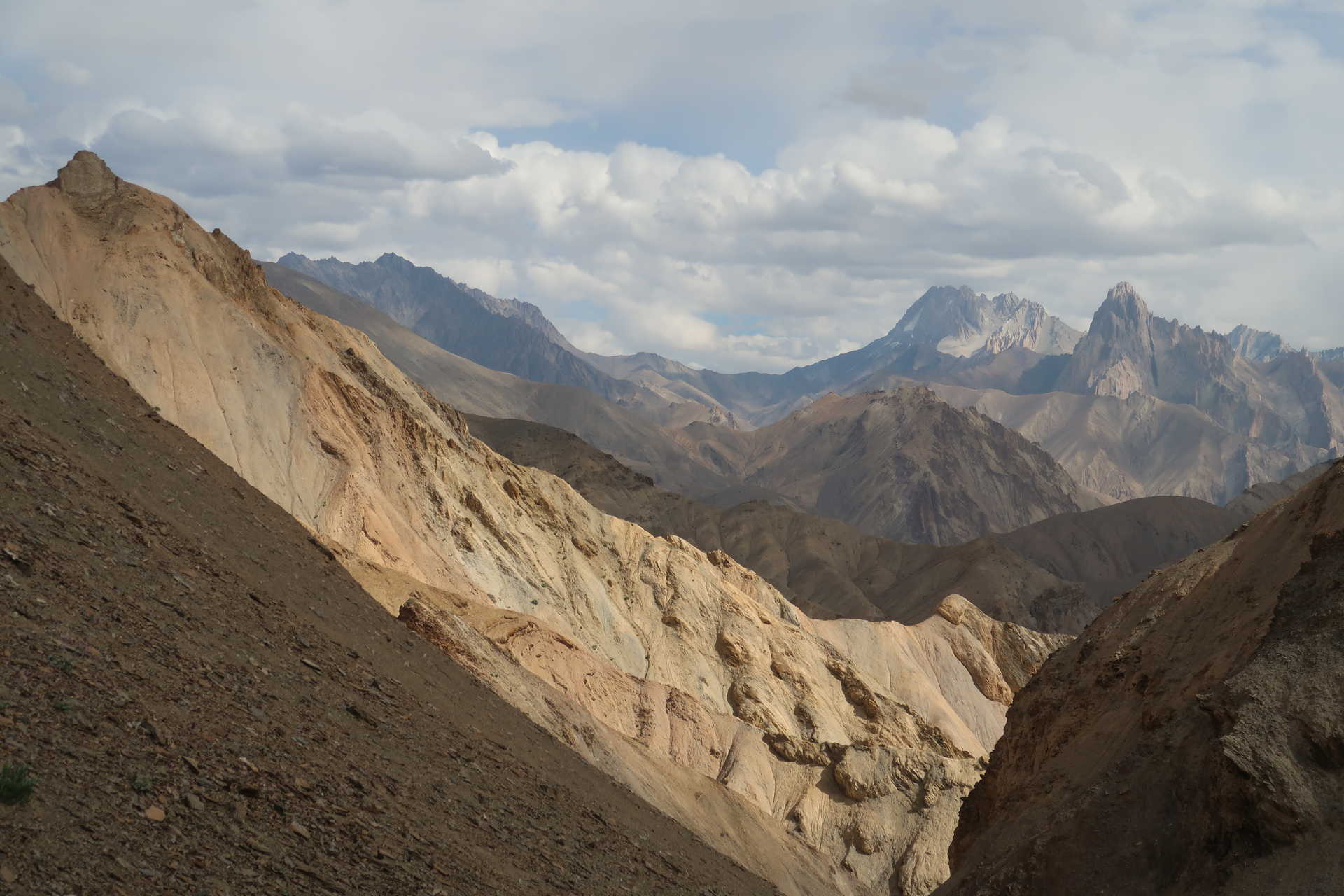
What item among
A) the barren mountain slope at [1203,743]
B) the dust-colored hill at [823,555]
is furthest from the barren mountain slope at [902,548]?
the barren mountain slope at [1203,743]

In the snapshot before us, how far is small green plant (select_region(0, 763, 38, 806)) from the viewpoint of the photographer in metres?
9.53

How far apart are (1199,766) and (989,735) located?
56.7 m

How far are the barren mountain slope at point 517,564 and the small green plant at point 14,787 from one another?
20644 mm

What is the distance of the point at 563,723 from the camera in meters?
31.9

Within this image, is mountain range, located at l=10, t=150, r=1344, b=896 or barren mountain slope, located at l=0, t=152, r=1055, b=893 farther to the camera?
barren mountain slope, located at l=0, t=152, r=1055, b=893

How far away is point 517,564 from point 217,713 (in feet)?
125

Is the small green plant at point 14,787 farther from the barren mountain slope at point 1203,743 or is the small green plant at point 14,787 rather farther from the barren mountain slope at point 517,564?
the barren mountain slope at point 517,564

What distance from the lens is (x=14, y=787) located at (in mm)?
9594

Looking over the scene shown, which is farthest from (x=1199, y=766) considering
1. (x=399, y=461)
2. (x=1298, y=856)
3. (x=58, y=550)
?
(x=399, y=461)

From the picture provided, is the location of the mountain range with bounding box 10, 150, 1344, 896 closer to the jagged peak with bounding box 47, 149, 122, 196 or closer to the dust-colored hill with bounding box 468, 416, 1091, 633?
the jagged peak with bounding box 47, 149, 122, 196

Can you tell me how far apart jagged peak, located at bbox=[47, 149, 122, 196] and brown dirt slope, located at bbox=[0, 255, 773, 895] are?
76.0 ft

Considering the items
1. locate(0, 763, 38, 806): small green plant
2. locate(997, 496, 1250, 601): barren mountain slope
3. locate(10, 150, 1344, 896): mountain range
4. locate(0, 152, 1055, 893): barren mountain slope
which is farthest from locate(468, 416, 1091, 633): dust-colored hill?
locate(0, 763, 38, 806): small green plant

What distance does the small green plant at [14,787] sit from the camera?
953cm

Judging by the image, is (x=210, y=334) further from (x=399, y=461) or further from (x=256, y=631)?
(x=256, y=631)
